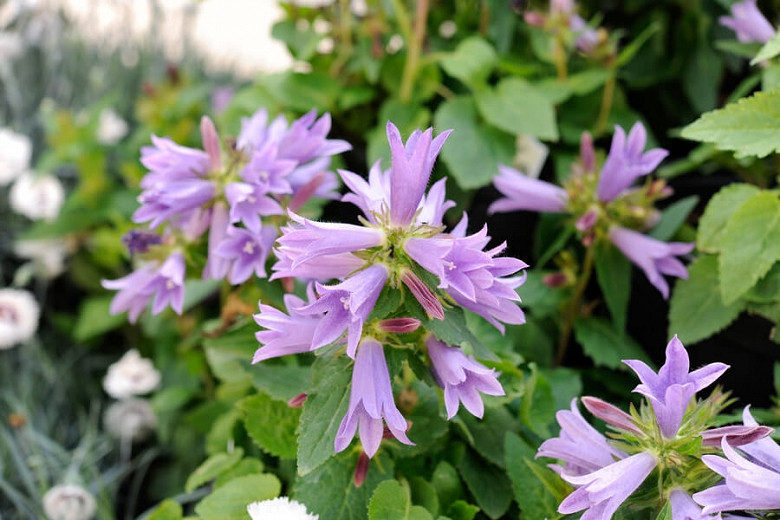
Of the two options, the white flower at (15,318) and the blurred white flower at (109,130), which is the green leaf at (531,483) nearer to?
the white flower at (15,318)

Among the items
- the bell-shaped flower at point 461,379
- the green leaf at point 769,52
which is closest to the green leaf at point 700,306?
A: the green leaf at point 769,52

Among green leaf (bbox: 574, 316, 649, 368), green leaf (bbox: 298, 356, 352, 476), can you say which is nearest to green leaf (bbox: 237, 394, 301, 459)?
green leaf (bbox: 298, 356, 352, 476)

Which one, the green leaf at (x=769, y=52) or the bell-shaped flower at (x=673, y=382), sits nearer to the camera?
the bell-shaped flower at (x=673, y=382)

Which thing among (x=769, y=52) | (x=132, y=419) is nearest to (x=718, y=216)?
(x=769, y=52)

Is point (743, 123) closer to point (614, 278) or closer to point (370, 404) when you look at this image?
point (614, 278)

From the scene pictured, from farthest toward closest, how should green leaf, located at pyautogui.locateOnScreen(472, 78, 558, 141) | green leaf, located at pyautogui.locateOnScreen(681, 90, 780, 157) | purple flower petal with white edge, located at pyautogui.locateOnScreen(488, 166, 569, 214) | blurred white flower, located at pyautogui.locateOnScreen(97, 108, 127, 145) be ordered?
blurred white flower, located at pyautogui.locateOnScreen(97, 108, 127, 145) → green leaf, located at pyautogui.locateOnScreen(472, 78, 558, 141) → purple flower petal with white edge, located at pyautogui.locateOnScreen(488, 166, 569, 214) → green leaf, located at pyautogui.locateOnScreen(681, 90, 780, 157)

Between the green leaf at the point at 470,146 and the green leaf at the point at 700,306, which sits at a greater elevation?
the green leaf at the point at 470,146

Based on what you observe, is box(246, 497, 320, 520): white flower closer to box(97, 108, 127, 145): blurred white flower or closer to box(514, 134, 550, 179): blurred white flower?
box(514, 134, 550, 179): blurred white flower
